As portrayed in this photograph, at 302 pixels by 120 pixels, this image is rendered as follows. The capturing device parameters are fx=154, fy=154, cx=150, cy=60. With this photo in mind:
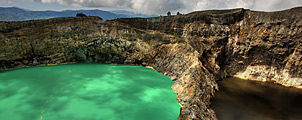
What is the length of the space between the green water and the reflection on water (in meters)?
6.01

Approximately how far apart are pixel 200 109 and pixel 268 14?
23.4m

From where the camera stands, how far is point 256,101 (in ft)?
64.2

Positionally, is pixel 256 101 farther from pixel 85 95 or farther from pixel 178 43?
pixel 85 95

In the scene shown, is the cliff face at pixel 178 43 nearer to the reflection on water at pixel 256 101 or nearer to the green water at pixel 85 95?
the reflection on water at pixel 256 101

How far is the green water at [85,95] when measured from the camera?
1413 cm

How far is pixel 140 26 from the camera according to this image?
105 ft

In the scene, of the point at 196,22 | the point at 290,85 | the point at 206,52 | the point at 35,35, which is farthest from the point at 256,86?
the point at 35,35

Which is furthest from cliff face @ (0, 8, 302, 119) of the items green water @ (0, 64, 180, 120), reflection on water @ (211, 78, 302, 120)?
green water @ (0, 64, 180, 120)

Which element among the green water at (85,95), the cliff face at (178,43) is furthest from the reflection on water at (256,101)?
the green water at (85,95)

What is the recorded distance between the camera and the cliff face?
25.0 m

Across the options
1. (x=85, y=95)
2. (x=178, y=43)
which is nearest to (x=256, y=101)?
(x=178, y=43)

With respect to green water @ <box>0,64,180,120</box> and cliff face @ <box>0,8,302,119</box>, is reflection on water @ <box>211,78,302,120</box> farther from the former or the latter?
green water @ <box>0,64,180,120</box>

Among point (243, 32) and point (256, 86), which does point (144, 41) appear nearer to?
point (243, 32)

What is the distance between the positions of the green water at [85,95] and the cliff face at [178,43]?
4437 millimetres
